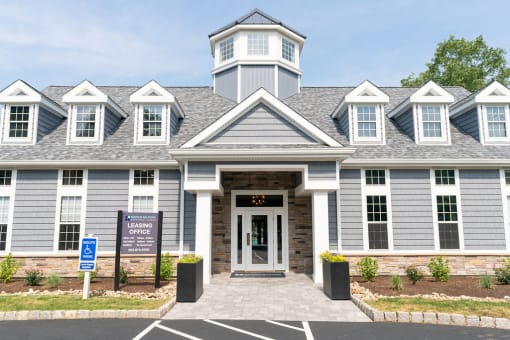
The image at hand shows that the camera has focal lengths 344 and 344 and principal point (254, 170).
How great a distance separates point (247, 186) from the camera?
14648 mm

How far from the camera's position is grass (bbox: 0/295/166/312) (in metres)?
8.14

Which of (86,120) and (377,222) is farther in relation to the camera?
(86,120)

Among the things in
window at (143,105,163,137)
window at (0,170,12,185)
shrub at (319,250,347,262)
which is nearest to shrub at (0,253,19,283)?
window at (0,170,12,185)

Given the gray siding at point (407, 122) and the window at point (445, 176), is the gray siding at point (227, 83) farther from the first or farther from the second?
the window at point (445, 176)

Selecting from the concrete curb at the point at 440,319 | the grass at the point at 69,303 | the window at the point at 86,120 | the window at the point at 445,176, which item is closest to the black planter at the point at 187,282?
the grass at the point at 69,303

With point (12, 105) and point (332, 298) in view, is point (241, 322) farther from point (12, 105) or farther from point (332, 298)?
point (12, 105)

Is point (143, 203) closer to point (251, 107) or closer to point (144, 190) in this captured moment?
point (144, 190)

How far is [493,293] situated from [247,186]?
29.7 feet

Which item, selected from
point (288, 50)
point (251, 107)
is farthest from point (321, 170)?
point (288, 50)

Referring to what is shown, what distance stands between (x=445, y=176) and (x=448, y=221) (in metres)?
1.76

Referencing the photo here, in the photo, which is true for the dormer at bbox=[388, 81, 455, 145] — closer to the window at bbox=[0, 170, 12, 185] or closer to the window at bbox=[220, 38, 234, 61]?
the window at bbox=[220, 38, 234, 61]

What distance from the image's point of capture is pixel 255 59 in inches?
731

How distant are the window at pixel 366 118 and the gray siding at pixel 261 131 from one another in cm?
381

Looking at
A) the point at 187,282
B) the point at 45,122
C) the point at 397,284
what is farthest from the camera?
Answer: the point at 45,122
